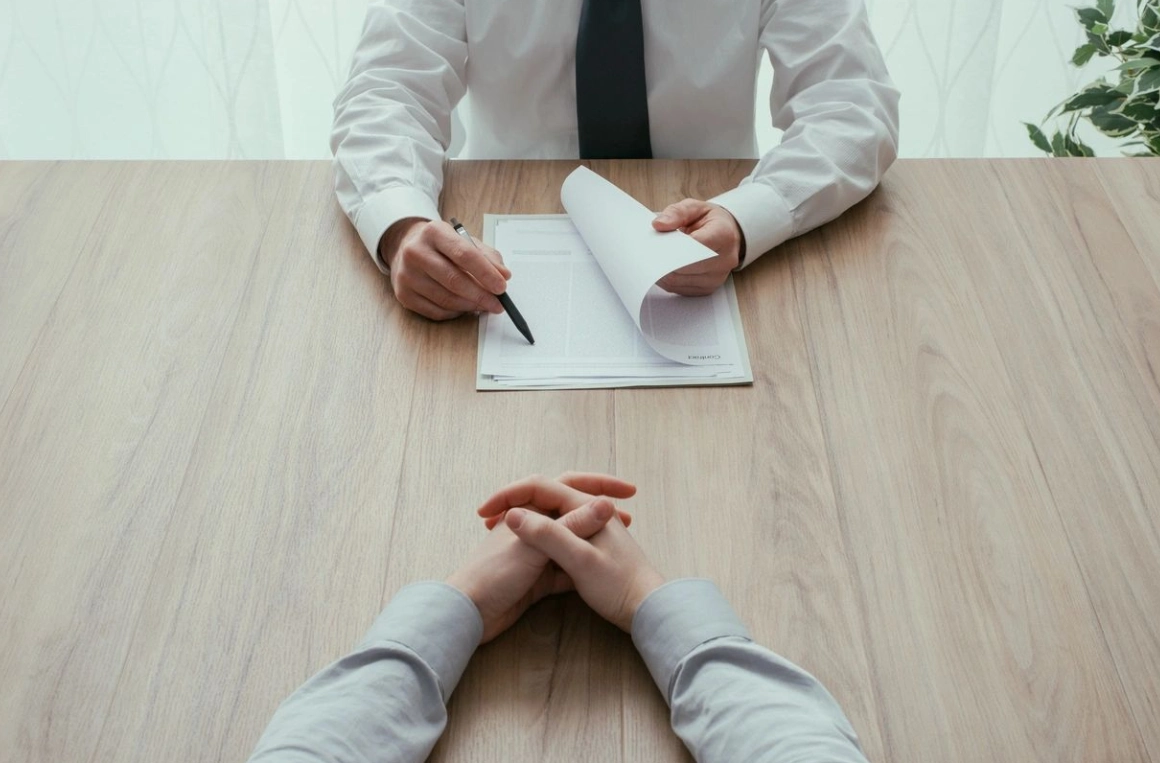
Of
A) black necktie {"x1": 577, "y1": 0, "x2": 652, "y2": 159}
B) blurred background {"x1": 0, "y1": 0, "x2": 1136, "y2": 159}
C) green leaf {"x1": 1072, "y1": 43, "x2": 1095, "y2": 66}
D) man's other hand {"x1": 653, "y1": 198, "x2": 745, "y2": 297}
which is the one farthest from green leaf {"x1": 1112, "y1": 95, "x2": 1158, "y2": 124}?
man's other hand {"x1": 653, "y1": 198, "x2": 745, "y2": 297}

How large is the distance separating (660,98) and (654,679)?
2.96 feet

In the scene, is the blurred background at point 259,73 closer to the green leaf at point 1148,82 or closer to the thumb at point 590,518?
the green leaf at point 1148,82

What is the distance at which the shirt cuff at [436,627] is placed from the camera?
857 millimetres

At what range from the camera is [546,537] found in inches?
37.0

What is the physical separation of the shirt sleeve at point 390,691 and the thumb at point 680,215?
509mm

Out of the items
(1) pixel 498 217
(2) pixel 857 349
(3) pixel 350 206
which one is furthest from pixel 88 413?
(2) pixel 857 349

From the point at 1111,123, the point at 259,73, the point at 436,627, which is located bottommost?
the point at 259,73

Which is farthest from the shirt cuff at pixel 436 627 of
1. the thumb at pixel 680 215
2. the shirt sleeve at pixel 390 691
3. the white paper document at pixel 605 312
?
the thumb at pixel 680 215

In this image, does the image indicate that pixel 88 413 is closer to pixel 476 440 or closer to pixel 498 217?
pixel 476 440

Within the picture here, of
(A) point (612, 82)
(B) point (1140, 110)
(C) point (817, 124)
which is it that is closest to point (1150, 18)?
(B) point (1140, 110)

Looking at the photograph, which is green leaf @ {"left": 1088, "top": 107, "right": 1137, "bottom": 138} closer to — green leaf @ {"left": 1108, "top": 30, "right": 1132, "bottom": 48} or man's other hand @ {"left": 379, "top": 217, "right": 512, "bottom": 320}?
green leaf @ {"left": 1108, "top": 30, "right": 1132, "bottom": 48}

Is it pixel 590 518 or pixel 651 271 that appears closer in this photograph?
pixel 590 518

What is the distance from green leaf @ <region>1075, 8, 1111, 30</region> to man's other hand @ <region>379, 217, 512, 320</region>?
136 cm

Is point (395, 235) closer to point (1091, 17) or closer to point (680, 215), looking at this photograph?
point (680, 215)
